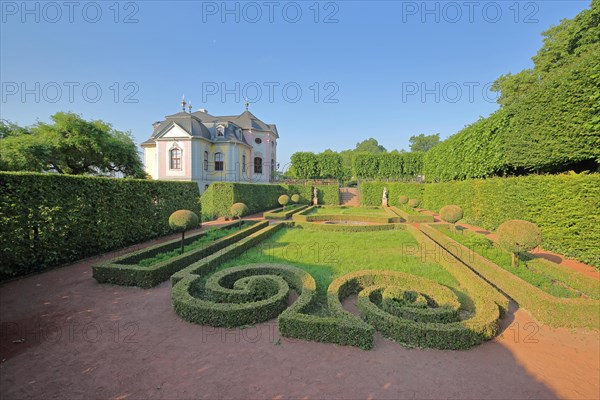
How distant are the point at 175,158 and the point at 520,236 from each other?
104 ft

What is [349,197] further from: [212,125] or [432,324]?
[432,324]

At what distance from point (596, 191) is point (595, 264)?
2239 mm

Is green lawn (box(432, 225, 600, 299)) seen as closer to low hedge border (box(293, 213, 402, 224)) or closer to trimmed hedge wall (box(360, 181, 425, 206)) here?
low hedge border (box(293, 213, 402, 224))

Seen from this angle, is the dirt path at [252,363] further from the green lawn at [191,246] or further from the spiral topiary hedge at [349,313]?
the green lawn at [191,246]

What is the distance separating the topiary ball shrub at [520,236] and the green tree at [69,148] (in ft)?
100

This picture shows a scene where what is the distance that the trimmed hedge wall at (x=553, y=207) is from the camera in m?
7.77

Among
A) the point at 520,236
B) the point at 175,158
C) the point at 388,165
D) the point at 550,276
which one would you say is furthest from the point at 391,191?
the point at 175,158

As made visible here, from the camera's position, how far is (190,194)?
49.8ft

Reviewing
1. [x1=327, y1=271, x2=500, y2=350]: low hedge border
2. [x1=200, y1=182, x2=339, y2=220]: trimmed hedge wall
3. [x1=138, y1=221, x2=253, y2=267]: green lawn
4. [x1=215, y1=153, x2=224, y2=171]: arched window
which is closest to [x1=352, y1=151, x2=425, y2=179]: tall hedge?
[x1=200, y1=182, x2=339, y2=220]: trimmed hedge wall

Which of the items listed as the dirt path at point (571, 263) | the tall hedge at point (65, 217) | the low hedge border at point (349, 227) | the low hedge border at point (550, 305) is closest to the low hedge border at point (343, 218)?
the low hedge border at point (349, 227)

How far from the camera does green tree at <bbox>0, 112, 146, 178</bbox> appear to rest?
19844mm

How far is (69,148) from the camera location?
23.2 m

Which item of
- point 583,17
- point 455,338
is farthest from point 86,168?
point 583,17

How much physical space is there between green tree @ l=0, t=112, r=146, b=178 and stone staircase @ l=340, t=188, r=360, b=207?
25.4 metres
